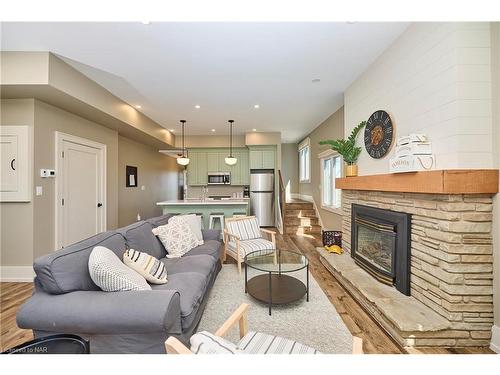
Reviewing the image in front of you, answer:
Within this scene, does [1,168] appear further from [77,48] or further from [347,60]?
[347,60]

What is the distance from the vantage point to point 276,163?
22.1 feet

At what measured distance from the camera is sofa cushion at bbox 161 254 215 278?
7.29 feet

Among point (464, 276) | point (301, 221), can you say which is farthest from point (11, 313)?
point (301, 221)

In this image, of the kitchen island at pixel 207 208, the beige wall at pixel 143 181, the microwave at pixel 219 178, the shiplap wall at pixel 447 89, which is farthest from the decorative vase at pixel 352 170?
the beige wall at pixel 143 181

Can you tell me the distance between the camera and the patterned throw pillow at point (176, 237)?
2684mm

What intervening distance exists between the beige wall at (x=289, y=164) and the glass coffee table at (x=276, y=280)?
603 cm

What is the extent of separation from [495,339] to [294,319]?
156cm

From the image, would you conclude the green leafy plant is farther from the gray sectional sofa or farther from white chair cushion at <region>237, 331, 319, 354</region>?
the gray sectional sofa

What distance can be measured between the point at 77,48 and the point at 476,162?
13.7 feet

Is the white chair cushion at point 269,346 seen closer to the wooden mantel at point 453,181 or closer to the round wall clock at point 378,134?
the wooden mantel at point 453,181

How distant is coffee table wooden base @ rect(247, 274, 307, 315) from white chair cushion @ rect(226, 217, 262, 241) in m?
0.94

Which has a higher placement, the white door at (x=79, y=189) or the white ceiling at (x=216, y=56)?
the white ceiling at (x=216, y=56)

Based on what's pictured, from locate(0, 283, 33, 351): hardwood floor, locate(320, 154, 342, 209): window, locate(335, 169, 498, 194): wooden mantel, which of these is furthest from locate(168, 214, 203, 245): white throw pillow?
locate(320, 154, 342, 209): window
